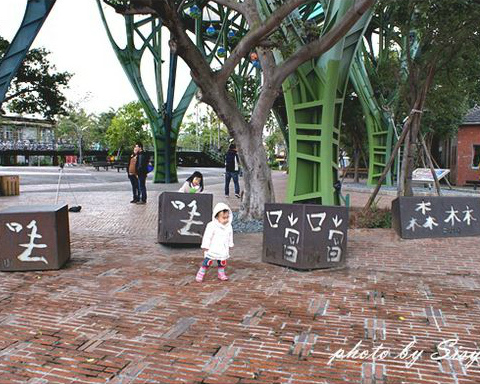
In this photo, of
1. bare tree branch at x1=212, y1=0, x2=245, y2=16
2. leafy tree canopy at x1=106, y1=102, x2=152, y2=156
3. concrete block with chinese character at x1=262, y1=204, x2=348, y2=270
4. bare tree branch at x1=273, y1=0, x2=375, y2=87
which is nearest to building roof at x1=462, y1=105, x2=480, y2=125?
bare tree branch at x1=212, y1=0, x2=245, y2=16

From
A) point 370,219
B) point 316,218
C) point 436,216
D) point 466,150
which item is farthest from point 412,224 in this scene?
point 466,150

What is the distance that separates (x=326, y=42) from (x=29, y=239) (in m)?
5.59

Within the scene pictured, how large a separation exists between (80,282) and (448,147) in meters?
27.8

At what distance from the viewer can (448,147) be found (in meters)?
28.7

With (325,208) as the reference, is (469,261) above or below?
below

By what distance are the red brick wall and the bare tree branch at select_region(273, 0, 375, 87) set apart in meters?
19.8

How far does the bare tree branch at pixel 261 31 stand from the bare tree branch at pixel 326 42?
698mm

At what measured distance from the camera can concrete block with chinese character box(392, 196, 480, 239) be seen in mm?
8750

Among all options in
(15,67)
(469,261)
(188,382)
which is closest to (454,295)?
(469,261)

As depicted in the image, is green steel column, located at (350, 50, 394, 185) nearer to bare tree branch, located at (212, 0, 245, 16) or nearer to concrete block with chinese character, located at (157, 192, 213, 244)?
bare tree branch, located at (212, 0, 245, 16)

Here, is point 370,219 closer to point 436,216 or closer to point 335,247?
point 436,216

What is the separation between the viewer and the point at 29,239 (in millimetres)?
6082

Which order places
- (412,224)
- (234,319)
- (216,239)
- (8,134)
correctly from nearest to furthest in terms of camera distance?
(234,319), (216,239), (412,224), (8,134)

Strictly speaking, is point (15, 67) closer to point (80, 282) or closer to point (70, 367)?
point (80, 282)
